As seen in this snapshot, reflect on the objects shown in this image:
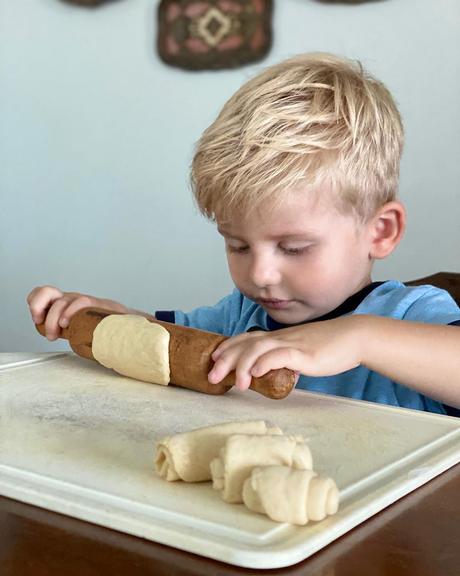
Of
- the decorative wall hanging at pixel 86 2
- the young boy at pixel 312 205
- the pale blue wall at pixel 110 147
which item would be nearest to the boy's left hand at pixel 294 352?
the young boy at pixel 312 205

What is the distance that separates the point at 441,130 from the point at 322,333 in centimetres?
109

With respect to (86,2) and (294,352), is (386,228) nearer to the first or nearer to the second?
(294,352)

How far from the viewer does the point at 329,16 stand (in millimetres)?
1906

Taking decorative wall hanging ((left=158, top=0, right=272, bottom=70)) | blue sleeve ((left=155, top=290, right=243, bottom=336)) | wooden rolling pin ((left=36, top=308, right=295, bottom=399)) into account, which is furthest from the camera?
decorative wall hanging ((left=158, top=0, right=272, bottom=70))

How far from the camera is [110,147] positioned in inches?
89.4

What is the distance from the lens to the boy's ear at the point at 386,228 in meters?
1.13

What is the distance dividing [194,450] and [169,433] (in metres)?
0.13

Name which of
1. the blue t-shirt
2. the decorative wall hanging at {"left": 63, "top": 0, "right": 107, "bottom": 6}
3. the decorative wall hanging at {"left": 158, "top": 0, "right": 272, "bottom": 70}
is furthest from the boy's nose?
the decorative wall hanging at {"left": 63, "top": 0, "right": 107, "bottom": 6}

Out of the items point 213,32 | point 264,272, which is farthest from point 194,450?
point 213,32

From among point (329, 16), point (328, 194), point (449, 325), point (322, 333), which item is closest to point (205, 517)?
point (322, 333)

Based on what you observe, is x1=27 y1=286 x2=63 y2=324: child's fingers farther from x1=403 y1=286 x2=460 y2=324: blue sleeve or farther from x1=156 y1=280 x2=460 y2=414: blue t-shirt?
Result: x1=403 y1=286 x2=460 y2=324: blue sleeve

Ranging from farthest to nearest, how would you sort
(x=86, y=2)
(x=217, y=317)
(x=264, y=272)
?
(x=86, y=2)
(x=217, y=317)
(x=264, y=272)

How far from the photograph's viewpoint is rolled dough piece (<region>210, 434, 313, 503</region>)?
53cm

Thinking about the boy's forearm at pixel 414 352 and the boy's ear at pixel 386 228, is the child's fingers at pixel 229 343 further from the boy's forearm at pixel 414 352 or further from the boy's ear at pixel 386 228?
the boy's ear at pixel 386 228
